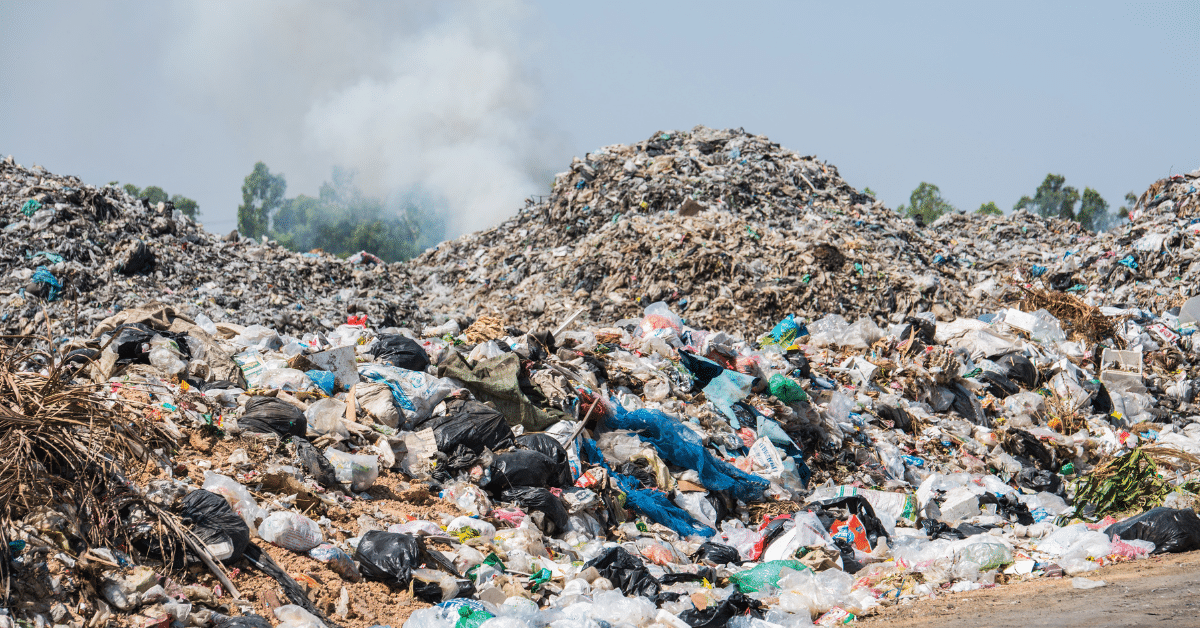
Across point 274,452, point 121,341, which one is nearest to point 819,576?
point 274,452

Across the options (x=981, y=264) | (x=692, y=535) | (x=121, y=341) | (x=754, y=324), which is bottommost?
(x=692, y=535)

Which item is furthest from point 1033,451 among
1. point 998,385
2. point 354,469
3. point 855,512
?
point 354,469

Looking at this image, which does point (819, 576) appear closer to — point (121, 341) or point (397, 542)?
point (397, 542)

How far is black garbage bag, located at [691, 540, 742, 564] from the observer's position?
4.22 m

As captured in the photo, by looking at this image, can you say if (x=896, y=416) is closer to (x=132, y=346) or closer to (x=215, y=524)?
(x=215, y=524)

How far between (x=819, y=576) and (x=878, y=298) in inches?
256

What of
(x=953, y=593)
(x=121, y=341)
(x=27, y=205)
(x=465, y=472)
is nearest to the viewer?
(x=953, y=593)

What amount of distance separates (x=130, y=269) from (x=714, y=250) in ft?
23.4

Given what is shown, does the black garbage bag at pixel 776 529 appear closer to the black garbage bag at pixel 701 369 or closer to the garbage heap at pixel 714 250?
the black garbage bag at pixel 701 369

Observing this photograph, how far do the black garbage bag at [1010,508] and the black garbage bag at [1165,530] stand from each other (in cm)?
138

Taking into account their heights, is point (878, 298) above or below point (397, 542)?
above

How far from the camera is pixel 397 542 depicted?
10.8 feet

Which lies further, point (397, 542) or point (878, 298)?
point (878, 298)

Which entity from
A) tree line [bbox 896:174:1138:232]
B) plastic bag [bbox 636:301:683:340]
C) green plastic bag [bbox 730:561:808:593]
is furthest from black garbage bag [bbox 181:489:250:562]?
tree line [bbox 896:174:1138:232]
